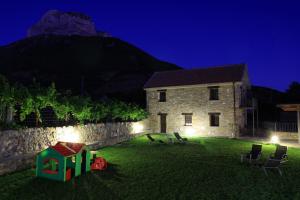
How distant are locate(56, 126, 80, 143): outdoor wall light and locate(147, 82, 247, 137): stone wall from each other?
14.1 m

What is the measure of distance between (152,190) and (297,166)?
7338 mm

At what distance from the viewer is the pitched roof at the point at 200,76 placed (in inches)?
998

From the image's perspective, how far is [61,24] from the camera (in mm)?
144750

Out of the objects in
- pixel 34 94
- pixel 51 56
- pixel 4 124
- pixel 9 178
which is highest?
pixel 51 56

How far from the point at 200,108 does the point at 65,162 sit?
1918 centimetres

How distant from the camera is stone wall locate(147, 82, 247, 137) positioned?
2416 cm

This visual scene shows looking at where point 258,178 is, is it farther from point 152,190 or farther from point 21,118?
point 21,118

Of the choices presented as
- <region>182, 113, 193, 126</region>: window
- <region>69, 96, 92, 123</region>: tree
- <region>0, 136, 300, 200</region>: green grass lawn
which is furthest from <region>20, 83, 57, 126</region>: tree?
<region>182, 113, 193, 126</region>: window

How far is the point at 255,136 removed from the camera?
23.1 m

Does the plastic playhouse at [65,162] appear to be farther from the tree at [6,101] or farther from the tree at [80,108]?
the tree at [80,108]

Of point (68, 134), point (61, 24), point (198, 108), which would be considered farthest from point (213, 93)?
point (61, 24)

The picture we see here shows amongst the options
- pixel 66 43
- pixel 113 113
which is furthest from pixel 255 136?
pixel 66 43

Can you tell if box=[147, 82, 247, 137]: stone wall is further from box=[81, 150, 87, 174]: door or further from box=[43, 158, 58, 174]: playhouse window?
box=[43, 158, 58, 174]: playhouse window

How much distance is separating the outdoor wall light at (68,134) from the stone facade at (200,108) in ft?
46.2
